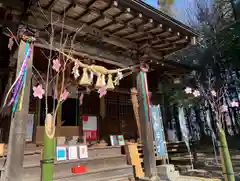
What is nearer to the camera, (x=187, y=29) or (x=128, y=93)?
(x=187, y=29)

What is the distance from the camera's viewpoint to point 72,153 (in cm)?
518

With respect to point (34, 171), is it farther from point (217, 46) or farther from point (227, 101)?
point (227, 101)

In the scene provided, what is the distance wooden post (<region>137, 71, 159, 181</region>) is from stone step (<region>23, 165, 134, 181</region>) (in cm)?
69

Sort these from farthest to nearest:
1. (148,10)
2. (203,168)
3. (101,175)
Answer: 1. (203,168)
2. (101,175)
3. (148,10)

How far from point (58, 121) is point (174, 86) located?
258 inches

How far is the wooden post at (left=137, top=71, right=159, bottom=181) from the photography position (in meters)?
5.55

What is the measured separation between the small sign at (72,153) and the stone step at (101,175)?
364 mm

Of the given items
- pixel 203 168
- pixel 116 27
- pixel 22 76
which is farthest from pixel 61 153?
pixel 203 168

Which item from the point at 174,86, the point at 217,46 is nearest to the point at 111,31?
the point at 174,86

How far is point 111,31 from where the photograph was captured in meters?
5.44

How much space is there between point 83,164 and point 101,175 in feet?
2.08

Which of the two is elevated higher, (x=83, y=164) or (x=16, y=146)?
(x=16, y=146)

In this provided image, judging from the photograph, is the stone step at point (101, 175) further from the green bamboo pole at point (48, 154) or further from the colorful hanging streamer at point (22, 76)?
the green bamboo pole at point (48, 154)

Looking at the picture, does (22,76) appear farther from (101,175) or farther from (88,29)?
(101,175)
